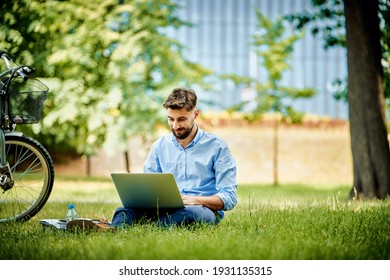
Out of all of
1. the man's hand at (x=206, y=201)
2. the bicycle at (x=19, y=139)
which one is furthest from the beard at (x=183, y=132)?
the bicycle at (x=19, y=139)

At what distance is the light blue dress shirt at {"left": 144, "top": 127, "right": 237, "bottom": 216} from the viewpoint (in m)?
4.17

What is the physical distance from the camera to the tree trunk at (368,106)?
722cm

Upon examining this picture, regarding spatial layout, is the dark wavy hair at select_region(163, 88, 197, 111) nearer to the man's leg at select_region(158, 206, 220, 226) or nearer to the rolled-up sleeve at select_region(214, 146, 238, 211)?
the rolled-up sleeve at select_region(214, 146, 238, 211)

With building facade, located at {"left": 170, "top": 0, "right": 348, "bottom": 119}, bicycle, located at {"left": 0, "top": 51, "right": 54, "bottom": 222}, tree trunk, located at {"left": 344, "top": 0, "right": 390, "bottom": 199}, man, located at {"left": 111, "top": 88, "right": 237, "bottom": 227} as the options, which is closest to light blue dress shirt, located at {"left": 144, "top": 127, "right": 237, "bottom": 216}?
man, located at {"left": 111, "top": 88, "right": 237, "bottom": 227}

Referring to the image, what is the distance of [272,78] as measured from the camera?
15.2 m

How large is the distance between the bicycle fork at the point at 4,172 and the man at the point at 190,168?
996mm

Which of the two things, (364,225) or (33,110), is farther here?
(33,110)

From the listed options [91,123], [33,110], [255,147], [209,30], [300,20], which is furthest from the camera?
[255,147]

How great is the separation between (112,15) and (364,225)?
9361 millimetres

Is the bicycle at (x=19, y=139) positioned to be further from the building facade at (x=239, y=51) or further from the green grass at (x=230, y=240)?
the building facade at (x=239, y=51)

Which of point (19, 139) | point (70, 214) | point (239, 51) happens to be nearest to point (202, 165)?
point (70, 214)

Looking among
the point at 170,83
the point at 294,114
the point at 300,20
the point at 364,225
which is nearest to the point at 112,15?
the point at 170,83
